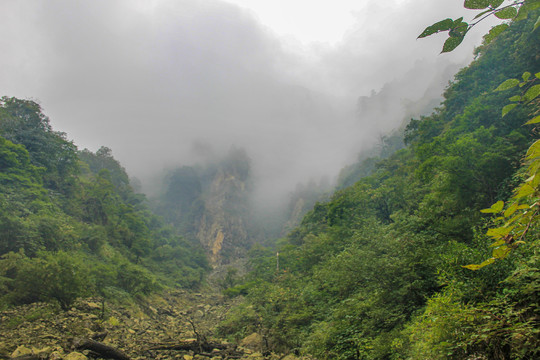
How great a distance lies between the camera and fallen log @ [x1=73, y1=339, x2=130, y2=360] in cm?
703

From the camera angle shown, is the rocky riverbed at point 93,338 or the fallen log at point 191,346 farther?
the fallen log at point 191,346

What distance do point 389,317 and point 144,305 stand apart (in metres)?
16.3

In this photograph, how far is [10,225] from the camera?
1310cm

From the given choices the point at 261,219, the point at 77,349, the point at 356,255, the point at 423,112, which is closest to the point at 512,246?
the point at 356,255

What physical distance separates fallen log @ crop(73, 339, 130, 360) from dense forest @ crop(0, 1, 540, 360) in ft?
15.1

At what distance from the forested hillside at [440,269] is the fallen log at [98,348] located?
213 inches

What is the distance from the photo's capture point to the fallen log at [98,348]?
7.03m

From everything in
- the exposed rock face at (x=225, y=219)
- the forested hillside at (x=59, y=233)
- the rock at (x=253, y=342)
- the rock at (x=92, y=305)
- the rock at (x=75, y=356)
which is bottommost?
the rock at (x=253, y=342)

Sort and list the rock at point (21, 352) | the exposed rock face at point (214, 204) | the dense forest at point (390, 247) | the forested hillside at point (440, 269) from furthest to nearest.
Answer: the exposed rock face at point (214, 204) → the rock at point (21, 352) → the dense forest at point (390, 247) → the forested hillside at point (440, 269)

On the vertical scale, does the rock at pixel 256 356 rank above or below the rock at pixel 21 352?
below

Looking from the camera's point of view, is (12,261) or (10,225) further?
(10,225)

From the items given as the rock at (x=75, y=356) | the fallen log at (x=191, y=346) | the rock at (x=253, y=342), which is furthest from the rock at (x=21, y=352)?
the rock at (x=253, y=342)

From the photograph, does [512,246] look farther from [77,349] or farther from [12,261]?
[12,261]

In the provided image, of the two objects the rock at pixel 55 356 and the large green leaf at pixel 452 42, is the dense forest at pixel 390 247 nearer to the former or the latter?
the large green leaf at pixel 452 42
